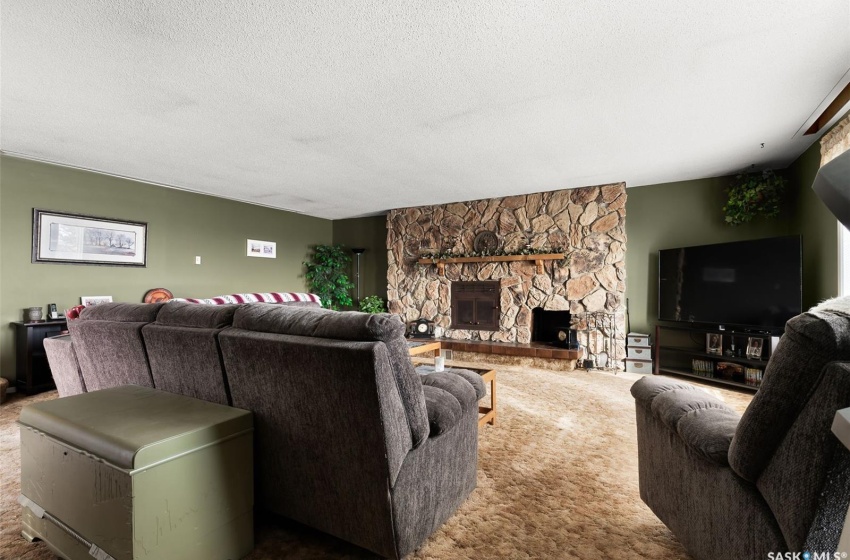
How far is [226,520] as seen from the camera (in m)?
1.44

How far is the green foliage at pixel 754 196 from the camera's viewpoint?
4230 mm

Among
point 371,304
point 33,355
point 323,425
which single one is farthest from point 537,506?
point 371,304

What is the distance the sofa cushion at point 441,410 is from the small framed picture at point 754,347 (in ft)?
12.8

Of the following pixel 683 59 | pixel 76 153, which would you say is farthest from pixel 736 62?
pixel 76 153

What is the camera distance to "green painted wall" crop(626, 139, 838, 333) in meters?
3.78

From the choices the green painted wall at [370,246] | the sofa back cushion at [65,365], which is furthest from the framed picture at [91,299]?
the green painted wall at [370,246]

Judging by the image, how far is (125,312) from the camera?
204cm

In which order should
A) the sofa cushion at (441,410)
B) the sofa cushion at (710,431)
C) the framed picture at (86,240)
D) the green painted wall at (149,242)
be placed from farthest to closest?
1. the framed picture at (86,240)
2. the green painted wall at (149,242)
3. the sofa cushion at (441,410)
4. the sofa cushion at (710,431)

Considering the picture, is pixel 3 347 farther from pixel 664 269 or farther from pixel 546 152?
pixel 664 269

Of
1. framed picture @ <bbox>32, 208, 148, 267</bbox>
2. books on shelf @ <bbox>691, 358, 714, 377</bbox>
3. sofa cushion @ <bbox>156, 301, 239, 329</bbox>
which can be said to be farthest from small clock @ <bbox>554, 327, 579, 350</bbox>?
framed picture @ <bbox>32, 208, 148, 267</bbox>

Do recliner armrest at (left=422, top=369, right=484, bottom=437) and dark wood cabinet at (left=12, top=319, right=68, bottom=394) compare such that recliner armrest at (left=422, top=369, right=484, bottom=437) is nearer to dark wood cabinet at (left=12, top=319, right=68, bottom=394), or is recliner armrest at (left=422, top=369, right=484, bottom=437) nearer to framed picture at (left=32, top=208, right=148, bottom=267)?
dark wood cabinet at (left=12, top=319, right=68, bottom=394)

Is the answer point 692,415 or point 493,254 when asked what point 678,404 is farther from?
point 493,254

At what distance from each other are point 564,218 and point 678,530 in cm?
432

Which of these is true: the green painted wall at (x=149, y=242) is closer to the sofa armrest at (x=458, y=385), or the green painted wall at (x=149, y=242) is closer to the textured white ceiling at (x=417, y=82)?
the textured white ceiling at (x=417, y=82)
